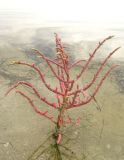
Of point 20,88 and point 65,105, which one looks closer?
point 65,105

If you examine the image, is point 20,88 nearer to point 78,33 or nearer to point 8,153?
point 8,153

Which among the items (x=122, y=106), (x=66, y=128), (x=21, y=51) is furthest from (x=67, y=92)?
(x=21, y=51)

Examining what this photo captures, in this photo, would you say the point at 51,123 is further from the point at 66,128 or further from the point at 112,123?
the point at 112,123

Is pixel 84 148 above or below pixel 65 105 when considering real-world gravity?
below

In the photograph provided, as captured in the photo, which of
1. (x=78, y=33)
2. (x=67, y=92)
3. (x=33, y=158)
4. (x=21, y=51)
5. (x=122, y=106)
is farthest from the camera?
(x=78, y=33)

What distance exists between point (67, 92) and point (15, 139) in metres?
0.62

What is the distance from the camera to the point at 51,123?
340 centimetres

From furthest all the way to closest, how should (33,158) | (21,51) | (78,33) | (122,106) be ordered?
1. (78,33)
2. (21,51)
3. (122,106)
4. (33,158)

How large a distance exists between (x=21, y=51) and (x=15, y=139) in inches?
101

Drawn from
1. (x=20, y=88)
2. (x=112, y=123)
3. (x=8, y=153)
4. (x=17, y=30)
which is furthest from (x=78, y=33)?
(x=8, y=153)

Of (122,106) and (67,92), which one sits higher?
(67,92)

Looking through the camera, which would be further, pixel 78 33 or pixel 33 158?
pixel 78 33

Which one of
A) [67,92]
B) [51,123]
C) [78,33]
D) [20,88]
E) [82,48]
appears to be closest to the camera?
[67,92]

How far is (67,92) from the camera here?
3146 millimetres
